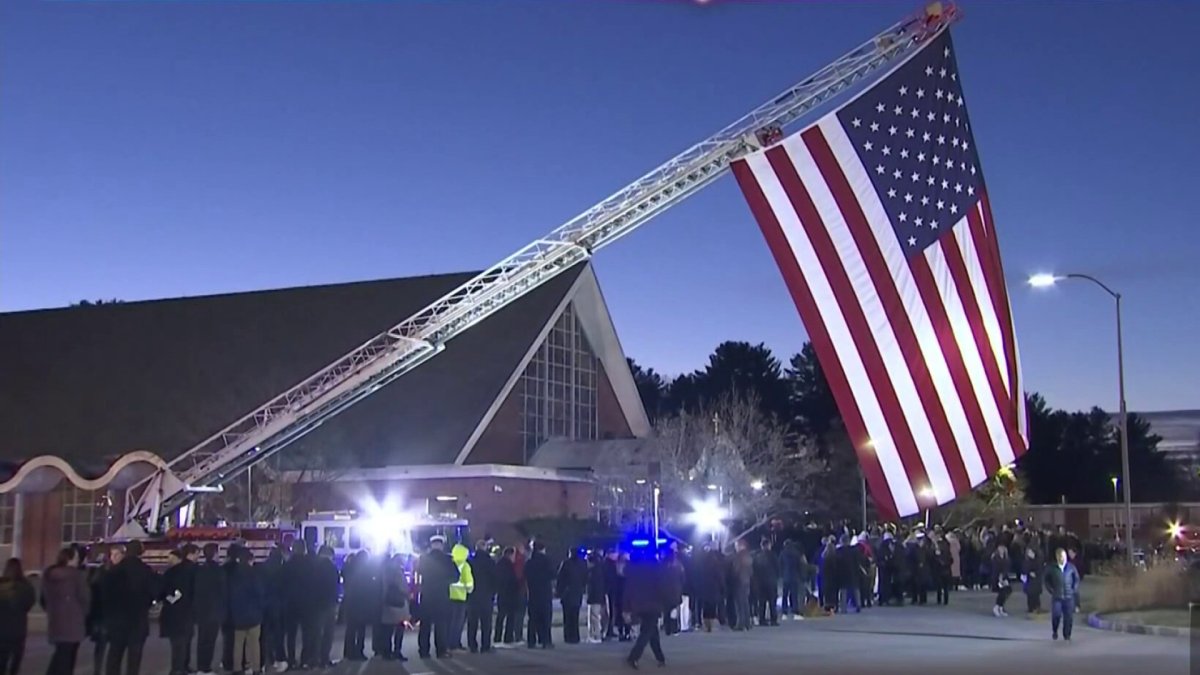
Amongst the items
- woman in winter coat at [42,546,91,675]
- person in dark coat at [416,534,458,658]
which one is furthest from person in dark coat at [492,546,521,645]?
woman in winter coat at [42,546,91,675]

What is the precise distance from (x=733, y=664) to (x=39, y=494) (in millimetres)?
29696

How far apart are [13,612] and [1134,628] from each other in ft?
54.2

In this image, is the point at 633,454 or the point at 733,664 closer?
the point at 733,664

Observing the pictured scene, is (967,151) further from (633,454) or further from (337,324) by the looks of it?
(337,324)

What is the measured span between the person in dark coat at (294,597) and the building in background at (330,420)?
21930mm

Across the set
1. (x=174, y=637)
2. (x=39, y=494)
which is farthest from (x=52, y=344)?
(x=174, y=637)

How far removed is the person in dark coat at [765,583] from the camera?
23.0 m

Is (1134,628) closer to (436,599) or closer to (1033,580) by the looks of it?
(1033,580)

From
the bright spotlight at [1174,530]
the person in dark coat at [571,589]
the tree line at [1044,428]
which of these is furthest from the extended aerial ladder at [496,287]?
the tree line at [1044,428]

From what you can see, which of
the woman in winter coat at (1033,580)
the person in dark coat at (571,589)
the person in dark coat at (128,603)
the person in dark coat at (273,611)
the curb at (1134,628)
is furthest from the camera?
the woman in winter coat at (1033,580)

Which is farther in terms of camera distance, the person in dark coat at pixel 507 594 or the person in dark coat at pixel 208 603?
the person in dark coat at pixel 507 594

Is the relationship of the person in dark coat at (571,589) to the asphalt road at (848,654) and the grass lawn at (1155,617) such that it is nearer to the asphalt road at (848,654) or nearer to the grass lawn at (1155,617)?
the asphalt road at (848,654)

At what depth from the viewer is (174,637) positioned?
15836 mm

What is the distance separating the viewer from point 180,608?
15.7 meters
